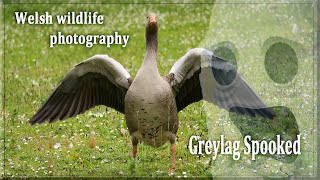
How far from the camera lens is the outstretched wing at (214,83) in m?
8.40

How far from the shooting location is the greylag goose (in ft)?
27.2

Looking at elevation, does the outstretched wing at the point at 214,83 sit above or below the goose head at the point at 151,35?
below

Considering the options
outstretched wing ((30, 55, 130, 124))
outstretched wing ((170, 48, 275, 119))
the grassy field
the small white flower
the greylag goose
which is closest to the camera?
the greylag goose

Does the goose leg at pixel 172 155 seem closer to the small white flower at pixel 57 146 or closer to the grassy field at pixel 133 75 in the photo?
the grassy field at pixel 133 75

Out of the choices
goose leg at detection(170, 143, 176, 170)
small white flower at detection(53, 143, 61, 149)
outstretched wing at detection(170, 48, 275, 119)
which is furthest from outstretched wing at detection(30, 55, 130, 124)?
goose leg at detection(170, 143, 176, 170)

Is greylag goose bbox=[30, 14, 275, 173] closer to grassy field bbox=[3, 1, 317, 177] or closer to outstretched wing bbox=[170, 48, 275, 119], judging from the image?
outstretched wing bbox=[170, 48, 275, 119]

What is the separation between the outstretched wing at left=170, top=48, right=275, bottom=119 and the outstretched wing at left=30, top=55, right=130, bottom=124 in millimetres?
836

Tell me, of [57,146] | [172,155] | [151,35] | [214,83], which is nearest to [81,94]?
[57,146]

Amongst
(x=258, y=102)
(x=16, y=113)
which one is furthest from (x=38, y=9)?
(x=258, y=102)

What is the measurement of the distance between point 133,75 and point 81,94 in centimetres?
245

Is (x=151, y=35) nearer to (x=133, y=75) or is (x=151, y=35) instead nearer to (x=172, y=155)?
(x=172, y=155)

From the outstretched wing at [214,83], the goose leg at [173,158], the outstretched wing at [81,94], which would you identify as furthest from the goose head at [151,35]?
the goose leg at [173,158]

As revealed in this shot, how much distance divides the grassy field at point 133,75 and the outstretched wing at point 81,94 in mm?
514

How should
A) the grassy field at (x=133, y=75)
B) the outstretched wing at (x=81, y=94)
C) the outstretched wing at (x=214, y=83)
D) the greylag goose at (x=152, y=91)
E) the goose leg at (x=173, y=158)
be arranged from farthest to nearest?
the outstretched wing at (x=81, y=94), the grassy field at (x=133, y=75), the goose leg at (x=173, y=158), the outstretched wing at (x=214, y=83), the greylag goose at (x=152, y=91)
